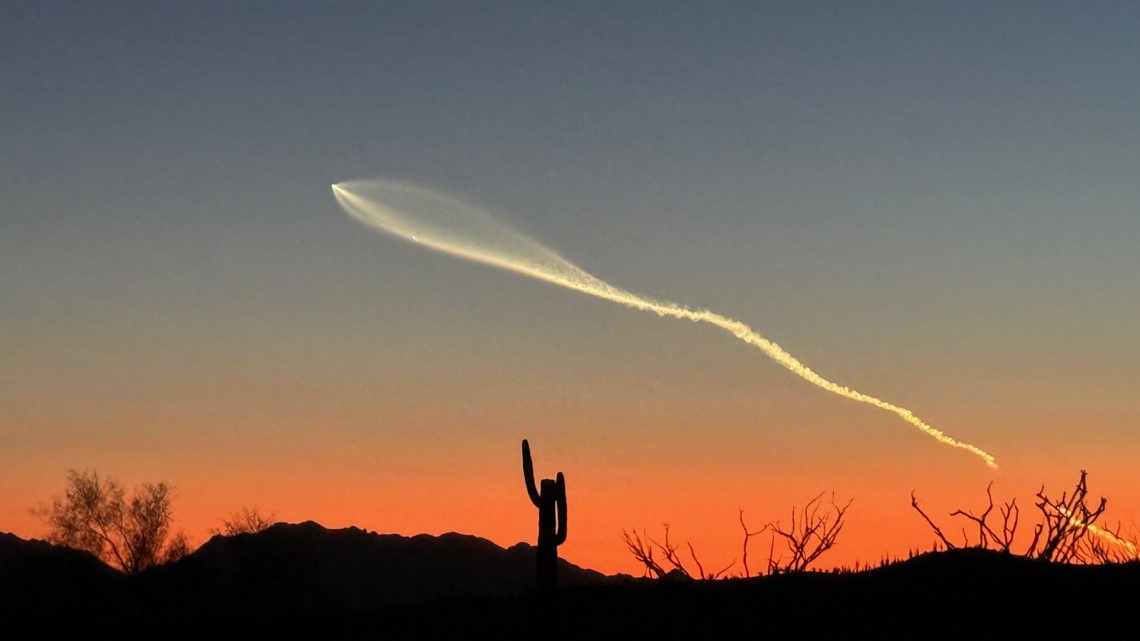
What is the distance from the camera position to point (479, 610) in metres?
31.5

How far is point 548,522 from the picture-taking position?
91.8 ft

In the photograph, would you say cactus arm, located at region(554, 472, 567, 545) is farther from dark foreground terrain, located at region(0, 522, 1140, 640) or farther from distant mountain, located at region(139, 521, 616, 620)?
distant mountain, located at region(139, 521, 616, 620)

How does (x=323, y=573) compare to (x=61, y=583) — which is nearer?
(x=61, y=583)

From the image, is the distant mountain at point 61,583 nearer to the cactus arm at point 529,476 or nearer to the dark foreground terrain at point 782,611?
the dark foreground terrain at point 782,611

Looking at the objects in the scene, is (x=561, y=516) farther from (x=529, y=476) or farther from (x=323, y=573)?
(x=323, y=573)

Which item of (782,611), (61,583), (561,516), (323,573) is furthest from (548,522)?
(323,573)

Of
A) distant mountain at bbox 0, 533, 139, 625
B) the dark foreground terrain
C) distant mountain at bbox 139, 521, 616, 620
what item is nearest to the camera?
the dark foreground terrain

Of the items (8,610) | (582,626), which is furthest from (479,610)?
(8,610)

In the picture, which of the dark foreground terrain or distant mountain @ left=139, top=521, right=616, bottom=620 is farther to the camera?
distant mountain @ left=139, top=521, right=616, bottom=620

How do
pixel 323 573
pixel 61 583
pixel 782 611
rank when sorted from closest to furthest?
pixel 782 611 → pixel 61 583 → pixel 323 573

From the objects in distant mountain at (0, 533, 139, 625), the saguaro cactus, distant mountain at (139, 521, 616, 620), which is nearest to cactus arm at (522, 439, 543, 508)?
the saguaro cactus

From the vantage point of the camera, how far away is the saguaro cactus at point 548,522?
27812mm

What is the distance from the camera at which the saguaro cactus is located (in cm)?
2781

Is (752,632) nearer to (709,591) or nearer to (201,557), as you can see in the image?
(709,591)
